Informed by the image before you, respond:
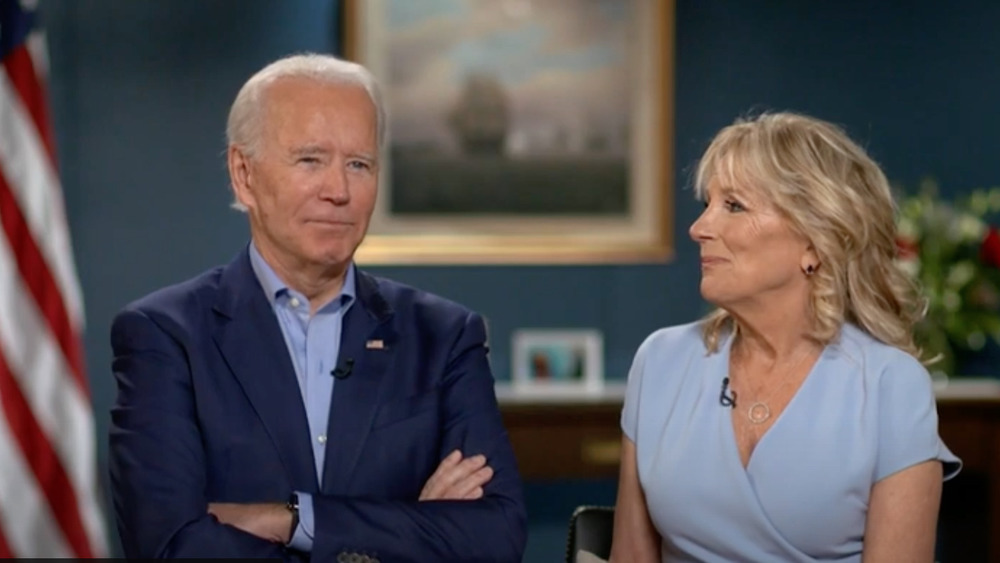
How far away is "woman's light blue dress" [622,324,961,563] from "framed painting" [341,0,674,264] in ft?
8.78

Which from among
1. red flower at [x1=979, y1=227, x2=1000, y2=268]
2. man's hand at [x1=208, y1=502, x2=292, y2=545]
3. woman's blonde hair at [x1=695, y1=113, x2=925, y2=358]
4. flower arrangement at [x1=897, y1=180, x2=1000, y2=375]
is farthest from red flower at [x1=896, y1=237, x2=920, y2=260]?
man's hand at [x1=208, y1=502, x2=292, y2=545]

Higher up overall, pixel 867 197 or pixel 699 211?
pixel 867 197

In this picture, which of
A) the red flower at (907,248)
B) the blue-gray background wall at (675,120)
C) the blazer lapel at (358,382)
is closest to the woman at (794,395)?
the blazer lapel at (358,382)

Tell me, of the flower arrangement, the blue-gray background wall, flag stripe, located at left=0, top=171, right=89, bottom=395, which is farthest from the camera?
the flower arrangement

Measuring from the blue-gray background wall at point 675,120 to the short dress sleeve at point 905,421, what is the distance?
2.81 m

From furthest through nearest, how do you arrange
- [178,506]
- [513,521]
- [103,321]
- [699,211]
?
[699,211]
[103,321]
[513,521]
[178,506]

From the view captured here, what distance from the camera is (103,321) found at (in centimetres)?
509

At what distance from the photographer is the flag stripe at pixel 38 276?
3.65 m

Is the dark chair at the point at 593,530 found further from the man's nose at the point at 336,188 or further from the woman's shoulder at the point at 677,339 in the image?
the man's nose at the point at 336,188

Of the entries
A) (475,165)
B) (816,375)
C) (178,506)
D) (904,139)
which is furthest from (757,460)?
(904,139)

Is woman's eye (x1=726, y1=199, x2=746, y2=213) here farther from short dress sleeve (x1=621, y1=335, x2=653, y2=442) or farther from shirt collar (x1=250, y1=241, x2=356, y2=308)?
shirt collar (x1=250, y1=241, x2=356, y2=308)

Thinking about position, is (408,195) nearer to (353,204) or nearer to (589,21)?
(589,21)

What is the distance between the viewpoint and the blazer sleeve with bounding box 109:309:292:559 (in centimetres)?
240

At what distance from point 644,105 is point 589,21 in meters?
0.36
